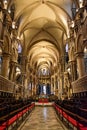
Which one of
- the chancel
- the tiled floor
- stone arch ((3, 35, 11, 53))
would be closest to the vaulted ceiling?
the chancel

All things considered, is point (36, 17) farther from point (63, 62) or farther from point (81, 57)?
point (81, 57)

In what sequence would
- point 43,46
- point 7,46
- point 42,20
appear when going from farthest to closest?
point 43,46 → point 42,20 → point 7,46

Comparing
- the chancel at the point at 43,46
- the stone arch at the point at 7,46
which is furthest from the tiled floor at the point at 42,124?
the stone arch at the point at 7,46

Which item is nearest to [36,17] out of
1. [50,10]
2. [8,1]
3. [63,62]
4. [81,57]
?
[50,10]

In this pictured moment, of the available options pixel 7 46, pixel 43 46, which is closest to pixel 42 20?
pixel 43 46

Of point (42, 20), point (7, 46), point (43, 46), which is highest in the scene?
point (42, 20)

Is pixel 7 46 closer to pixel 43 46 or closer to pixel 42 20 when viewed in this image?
pixel 42 20

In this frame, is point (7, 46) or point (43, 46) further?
point (43, 46)

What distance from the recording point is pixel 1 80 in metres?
13.4

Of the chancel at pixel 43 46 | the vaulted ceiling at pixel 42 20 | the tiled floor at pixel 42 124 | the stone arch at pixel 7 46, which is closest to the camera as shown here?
the tiled floor at pixel 42 124

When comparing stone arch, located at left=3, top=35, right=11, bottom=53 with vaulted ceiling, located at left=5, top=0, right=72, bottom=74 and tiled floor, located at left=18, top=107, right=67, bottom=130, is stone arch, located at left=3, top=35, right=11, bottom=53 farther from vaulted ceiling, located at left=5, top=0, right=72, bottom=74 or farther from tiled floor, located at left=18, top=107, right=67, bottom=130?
tiled floor, located at left=18, top=107, right=67, bottom=130

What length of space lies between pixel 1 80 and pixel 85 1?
1048 centimetres

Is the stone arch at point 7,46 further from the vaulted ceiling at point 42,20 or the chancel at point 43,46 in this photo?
the vaulted ceiling at point 42,20

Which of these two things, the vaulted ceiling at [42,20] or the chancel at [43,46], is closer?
the chancel at [43,46]
